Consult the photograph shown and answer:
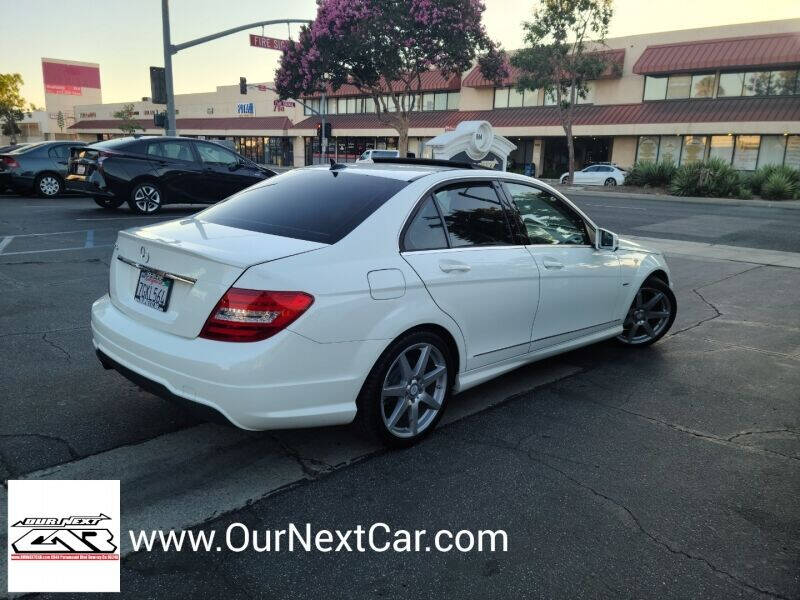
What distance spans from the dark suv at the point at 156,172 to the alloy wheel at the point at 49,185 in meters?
4.08

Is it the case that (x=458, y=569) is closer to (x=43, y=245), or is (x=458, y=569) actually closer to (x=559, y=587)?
(x=559, y=587)

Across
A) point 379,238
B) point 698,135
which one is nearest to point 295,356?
point 379,238

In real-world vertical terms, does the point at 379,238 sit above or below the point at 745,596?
above

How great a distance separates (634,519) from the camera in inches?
118

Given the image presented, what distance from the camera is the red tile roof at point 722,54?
31.8m

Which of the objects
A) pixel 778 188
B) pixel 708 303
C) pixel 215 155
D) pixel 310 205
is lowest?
pixel 708 303

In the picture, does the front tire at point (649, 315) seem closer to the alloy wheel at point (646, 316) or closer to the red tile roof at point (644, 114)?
the alloy wheel at point (646, 316)

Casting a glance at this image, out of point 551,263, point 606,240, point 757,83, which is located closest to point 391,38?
point 757,83

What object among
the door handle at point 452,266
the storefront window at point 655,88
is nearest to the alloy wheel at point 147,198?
the door handle at point 452,266

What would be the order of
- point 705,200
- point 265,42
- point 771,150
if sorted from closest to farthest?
point 265,42, point 705,200, point 771,150

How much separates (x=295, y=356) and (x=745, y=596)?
2141 millimetres

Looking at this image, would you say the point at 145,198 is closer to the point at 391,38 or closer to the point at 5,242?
the point at 5,242

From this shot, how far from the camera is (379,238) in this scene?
3.42m

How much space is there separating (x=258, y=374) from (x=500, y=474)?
4.61ft
